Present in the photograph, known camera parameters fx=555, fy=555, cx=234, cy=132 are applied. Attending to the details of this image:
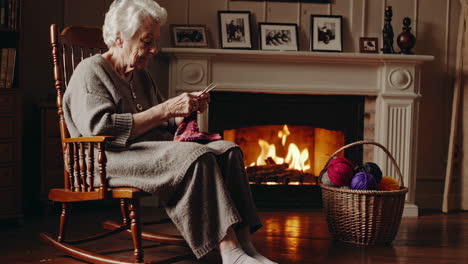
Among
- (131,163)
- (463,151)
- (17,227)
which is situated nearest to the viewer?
(131,163)

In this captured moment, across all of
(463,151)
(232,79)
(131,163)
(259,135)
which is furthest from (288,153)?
(131,163)

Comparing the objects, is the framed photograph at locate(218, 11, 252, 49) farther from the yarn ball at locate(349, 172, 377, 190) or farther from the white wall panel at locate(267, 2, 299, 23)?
the yarn ball at locate(349, 172, 377, 190)

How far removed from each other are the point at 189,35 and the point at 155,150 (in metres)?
1.82

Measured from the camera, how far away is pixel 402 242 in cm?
276

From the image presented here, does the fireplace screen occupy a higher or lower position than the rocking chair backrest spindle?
lower

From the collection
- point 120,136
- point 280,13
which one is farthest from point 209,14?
point 120,136

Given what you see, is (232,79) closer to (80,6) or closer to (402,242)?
(80,6)

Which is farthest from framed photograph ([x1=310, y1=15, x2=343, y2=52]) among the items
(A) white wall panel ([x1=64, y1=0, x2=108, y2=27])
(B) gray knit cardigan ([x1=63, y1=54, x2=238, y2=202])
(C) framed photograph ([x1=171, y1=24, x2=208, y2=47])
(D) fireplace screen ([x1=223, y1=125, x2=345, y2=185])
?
(B) gray knit cardigan ([x1=63, y1=54, x2=238, y2=202])

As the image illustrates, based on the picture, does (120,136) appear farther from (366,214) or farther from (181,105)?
(366,214)

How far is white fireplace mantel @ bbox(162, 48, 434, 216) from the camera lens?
3549mm

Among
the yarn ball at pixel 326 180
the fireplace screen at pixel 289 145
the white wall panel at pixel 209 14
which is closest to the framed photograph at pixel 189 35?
the white wall panel at pixel 209 14

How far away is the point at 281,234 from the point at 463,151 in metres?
1.69

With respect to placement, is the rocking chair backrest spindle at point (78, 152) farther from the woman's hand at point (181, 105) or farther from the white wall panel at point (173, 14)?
the white wall panel at point (173, 14)

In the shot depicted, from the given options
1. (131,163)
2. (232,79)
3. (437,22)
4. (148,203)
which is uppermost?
(437,22)
